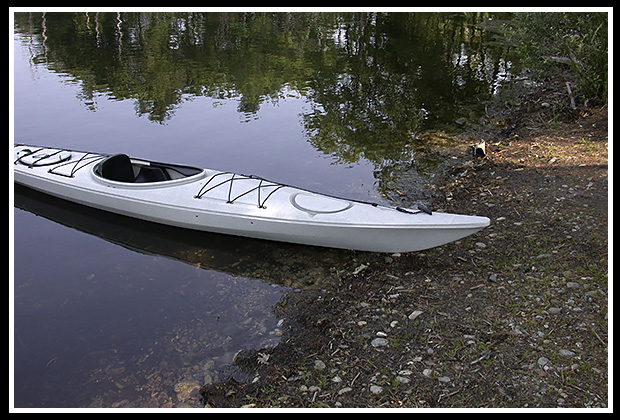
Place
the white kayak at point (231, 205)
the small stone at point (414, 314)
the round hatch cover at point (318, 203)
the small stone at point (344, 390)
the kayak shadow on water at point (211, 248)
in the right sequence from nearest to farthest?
the small stone at point (344, 390), the small stone at point (414, 314), the white kayak at point (231, 205), the kayak shadow on water at point (211, 248), the round hatch cover at point (318, 203)

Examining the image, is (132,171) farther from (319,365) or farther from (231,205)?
(319,365)

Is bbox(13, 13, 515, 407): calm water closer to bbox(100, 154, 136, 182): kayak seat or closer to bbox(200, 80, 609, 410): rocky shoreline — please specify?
bbox(200, 80, 609, 410): rocky shoreline

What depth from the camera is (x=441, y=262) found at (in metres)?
6.46

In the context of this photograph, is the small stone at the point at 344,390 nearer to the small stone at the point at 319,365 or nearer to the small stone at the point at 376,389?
the small stone at the point at 376,389

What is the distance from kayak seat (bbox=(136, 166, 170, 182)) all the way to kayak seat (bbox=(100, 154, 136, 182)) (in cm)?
16

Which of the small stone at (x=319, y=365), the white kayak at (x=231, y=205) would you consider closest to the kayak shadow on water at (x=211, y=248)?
the white kayak at (x=231, y=205)

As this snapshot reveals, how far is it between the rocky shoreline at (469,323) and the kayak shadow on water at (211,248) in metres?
0.39

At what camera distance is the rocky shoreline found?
4430mm

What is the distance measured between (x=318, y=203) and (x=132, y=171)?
11.8ft

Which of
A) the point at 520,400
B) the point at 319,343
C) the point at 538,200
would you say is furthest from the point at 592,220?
the point at 319,343

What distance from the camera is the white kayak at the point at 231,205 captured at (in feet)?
21.1

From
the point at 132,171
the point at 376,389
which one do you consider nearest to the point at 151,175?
the point at 132,171

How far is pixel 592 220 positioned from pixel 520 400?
11.7 ft

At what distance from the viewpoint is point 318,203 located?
7.04 meters
